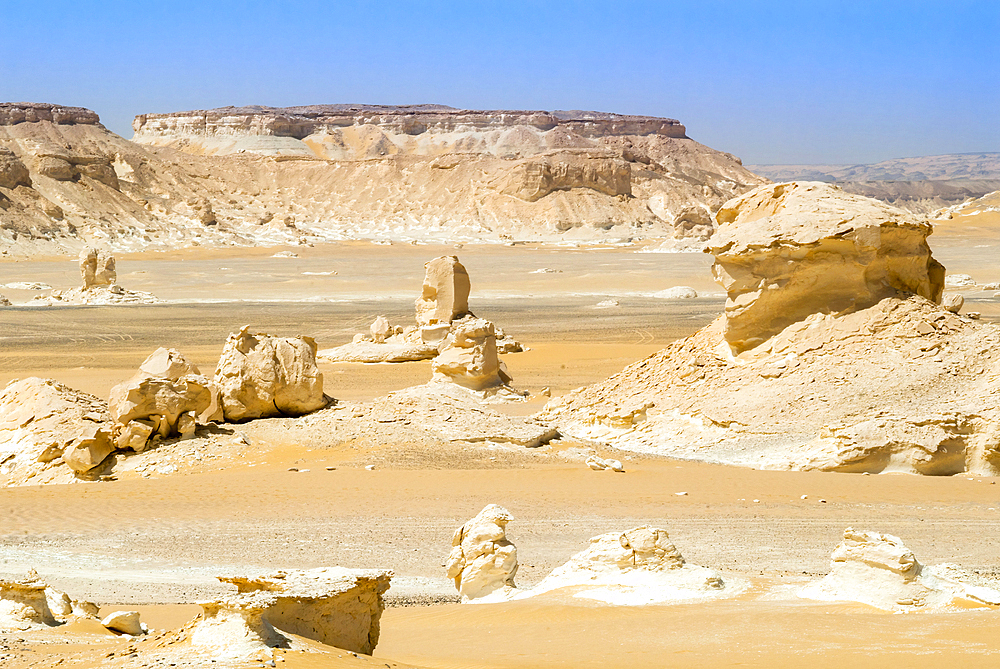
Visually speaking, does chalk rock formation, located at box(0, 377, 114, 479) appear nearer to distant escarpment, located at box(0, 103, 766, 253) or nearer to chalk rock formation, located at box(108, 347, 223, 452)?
chalk rock formation, located at box(108, 347, 223, 452)

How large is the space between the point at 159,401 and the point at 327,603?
24.6 ft

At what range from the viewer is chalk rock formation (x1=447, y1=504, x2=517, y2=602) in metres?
7.45

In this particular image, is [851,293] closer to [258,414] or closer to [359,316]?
[258,414]

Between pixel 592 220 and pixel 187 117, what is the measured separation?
70.0 meters

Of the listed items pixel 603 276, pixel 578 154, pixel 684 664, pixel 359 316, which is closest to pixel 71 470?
pixel 684 664

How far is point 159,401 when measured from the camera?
12250mm

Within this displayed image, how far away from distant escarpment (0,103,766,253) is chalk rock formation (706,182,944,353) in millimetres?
48573

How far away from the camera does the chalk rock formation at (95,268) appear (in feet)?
123

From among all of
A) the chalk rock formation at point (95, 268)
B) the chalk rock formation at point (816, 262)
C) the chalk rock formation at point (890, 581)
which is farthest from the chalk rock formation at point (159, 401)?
the chalk rock formation at point (95, 268)

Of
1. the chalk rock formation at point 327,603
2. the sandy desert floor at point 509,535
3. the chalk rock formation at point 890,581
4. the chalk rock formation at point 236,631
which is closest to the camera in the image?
the chalk rock formation at point 236,631

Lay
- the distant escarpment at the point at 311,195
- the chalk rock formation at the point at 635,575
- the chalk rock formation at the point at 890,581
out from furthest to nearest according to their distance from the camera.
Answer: the distant escarpment at the point at 311,195
the chalk rock formation at the point at 635,575
the chalk rock formation at the point at 890,581

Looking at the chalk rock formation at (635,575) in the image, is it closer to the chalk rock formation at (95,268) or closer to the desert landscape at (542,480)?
the desert landscape at (542,480)

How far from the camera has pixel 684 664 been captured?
5.44 meters

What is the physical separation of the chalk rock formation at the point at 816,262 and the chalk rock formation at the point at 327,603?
9.03 m
